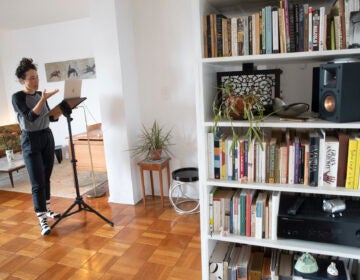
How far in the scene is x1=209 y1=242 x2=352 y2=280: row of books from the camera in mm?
1554

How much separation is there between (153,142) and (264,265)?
156cm

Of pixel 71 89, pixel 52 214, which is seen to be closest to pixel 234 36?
pixel 71 89

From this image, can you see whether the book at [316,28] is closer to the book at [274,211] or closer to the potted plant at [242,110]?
the potted plant at [242,110]

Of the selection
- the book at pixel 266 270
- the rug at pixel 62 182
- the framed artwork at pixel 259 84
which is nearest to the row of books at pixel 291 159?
the framed artwork at pixel 259 84

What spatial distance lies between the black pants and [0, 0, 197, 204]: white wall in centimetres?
59

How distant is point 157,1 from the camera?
273 centimetres

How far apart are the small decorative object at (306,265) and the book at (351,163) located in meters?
0.46

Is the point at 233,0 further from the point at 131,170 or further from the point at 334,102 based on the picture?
the point at 131,170

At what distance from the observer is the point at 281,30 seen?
1311 millimetres

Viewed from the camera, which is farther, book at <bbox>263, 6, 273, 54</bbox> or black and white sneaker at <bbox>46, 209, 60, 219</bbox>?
black and white sneaker at <bbox>46, 209, 60, 219</bbox>

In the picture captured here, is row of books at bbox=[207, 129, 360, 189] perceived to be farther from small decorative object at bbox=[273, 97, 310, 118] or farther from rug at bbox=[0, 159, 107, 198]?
rug at bbox=[0, 159, 107, 198]

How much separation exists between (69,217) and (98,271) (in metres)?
0.98

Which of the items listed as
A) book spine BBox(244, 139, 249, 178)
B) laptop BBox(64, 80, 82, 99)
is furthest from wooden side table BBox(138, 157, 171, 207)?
book spine BBox(244, 139, 249, 178)

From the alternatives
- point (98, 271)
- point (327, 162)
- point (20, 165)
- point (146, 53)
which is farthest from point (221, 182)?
point (20, 165)
